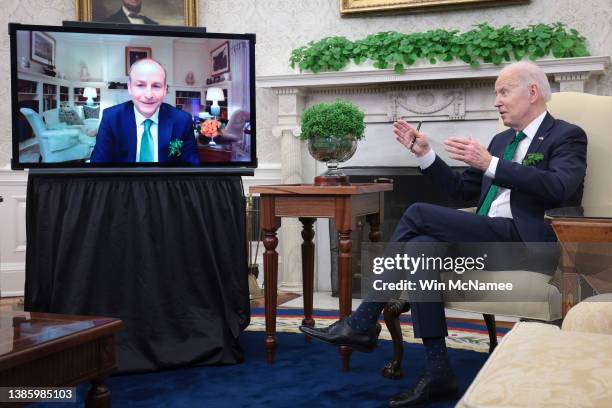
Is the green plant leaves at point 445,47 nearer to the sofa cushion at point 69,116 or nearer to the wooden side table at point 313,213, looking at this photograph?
the wooden side table at point 313,213

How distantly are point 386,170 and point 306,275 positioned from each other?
1502mm

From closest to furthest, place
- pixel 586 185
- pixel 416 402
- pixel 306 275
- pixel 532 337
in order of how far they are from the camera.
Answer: pixel 532 337
pixel 416 402
pixel 586 185
pixel 306 275

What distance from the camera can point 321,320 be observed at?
392cm

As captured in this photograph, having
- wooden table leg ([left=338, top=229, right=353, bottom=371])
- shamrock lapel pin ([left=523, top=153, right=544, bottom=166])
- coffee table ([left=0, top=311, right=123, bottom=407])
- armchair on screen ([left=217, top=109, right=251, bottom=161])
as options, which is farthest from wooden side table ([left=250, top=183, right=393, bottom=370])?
coffee table ([left=0, top=311, right=123, bottom=407])

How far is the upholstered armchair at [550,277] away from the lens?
2.30 metres

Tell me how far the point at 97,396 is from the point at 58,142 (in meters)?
1.44

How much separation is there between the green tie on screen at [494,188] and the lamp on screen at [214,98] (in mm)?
1256

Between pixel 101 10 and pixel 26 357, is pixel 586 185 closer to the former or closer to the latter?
pixel 26 357

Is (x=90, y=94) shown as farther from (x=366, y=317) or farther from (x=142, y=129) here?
(x=366, y=317)

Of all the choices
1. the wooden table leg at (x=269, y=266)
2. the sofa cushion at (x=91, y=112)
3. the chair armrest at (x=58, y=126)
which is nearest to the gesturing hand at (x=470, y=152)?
the wooden table leg at (x=269, y=266)

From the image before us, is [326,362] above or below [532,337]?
below

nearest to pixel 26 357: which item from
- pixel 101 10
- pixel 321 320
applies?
pixel 321 320

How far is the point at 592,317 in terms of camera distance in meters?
1.62

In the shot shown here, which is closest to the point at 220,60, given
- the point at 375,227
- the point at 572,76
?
the point at 375,227
